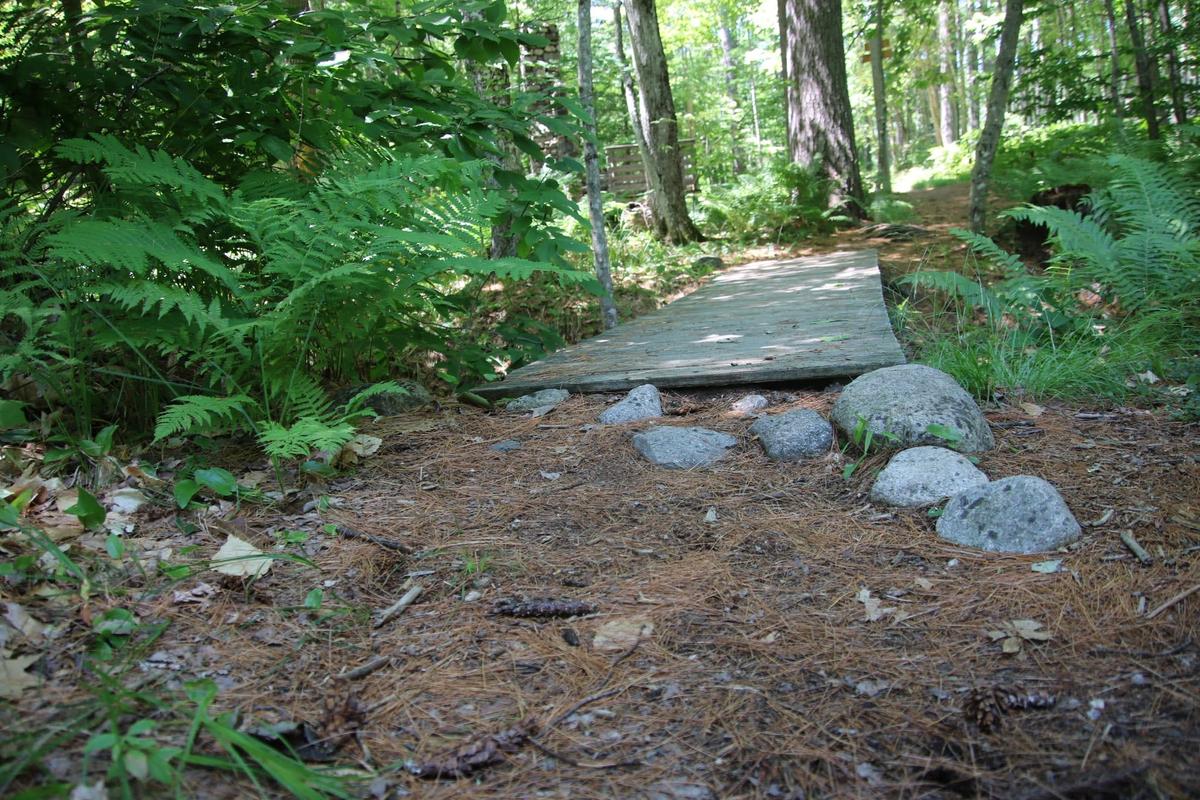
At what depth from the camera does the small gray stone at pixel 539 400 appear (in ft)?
13.1

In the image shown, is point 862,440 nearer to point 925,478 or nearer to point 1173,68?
point 925,478

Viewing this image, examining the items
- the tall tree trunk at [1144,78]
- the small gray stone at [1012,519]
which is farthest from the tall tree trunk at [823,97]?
the small gray stone at [1012,519]

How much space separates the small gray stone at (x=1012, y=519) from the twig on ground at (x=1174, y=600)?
37cm

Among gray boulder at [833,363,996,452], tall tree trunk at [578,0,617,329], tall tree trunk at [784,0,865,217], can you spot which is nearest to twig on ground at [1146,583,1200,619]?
gray boulder at [833,363,996,452]

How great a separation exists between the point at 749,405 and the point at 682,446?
0.64m

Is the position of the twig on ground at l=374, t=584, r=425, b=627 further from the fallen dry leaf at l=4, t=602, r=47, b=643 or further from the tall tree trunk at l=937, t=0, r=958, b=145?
the tall tree trunk at l=937, t=0, r=958, b=145

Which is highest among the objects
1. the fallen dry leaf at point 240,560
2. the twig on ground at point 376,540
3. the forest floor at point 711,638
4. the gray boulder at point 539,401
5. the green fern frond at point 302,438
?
the green fern frond at point 302,438

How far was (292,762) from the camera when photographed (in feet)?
4.56

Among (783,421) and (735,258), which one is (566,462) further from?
(735,258)

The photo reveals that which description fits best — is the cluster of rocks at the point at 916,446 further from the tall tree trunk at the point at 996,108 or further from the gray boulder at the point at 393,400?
the tall tree trunk at the point at 996,108

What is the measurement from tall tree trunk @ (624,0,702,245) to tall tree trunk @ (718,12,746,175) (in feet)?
58.9

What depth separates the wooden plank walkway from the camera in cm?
397

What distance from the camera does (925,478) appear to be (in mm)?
2658

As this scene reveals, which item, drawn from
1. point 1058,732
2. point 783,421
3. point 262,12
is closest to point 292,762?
point 1058,732
